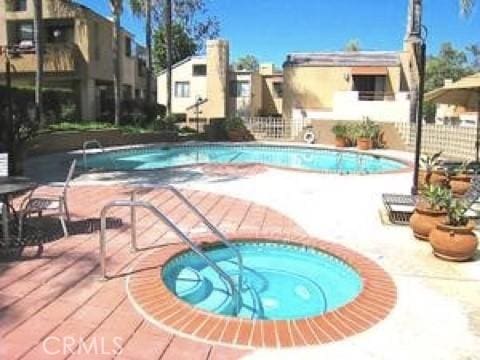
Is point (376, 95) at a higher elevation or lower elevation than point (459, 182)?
higher

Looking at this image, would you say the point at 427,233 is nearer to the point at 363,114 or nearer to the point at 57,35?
the point at 363,114

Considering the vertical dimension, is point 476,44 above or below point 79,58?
above

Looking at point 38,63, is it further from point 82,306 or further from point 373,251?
point 82,306

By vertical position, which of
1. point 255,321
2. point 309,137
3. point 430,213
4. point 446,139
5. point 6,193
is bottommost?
point 255,321

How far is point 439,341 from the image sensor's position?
14.2 ft

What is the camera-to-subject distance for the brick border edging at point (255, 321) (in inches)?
168

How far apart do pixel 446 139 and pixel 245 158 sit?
8.46 m

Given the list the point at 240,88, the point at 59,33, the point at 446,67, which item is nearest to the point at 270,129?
the point at 240,88

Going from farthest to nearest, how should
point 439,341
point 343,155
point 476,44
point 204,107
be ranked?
point 476,44 < point 204,107 < point 343,155 < point 439,341

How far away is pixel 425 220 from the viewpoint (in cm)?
732

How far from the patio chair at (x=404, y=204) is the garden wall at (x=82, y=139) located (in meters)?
12.5

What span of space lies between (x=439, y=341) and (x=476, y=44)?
7807 centimetres

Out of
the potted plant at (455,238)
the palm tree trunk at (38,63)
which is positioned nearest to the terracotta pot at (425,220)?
the potted plant at (455,238)

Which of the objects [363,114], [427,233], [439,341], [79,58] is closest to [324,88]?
[363,114]
